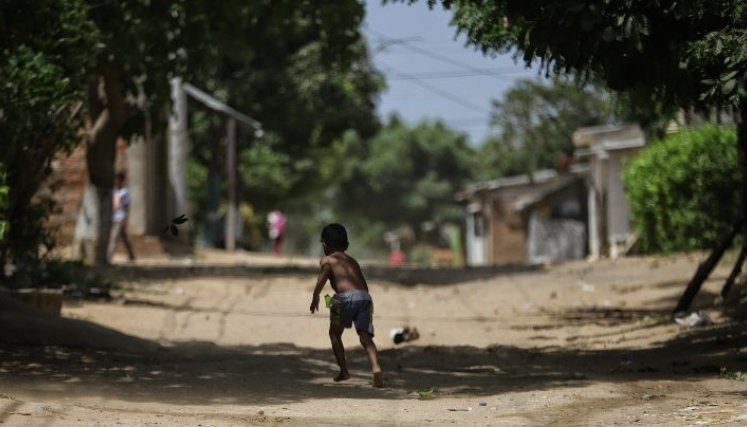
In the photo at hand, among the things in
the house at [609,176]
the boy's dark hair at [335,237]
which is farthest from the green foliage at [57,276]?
the house at [609,176]

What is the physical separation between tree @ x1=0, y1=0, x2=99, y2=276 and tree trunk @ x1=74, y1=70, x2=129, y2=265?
2839mm

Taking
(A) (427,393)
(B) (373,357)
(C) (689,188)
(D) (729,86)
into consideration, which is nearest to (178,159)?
(C) (689,188)

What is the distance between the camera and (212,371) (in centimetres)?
1028

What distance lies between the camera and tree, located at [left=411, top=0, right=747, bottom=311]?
8.95 meters

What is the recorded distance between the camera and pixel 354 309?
959 cm

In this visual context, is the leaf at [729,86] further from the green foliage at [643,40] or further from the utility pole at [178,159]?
the utility pole at [178,159]

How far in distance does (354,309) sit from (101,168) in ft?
31.4

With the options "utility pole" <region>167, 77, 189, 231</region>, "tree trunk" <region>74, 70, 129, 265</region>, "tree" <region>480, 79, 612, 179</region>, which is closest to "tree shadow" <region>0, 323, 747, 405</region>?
"tree trunk" <region>74, 70, 129, 265</region>

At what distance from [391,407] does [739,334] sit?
4665mm

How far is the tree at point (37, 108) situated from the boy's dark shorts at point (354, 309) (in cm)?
354

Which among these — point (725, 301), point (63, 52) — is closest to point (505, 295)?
point (725, 301)

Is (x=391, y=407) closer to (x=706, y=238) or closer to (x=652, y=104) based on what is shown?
(x=652, y=104)

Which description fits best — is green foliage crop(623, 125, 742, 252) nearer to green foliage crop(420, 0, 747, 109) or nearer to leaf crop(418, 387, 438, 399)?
green foliage crop(420, 0, 747, 109)

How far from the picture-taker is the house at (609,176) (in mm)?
30516
